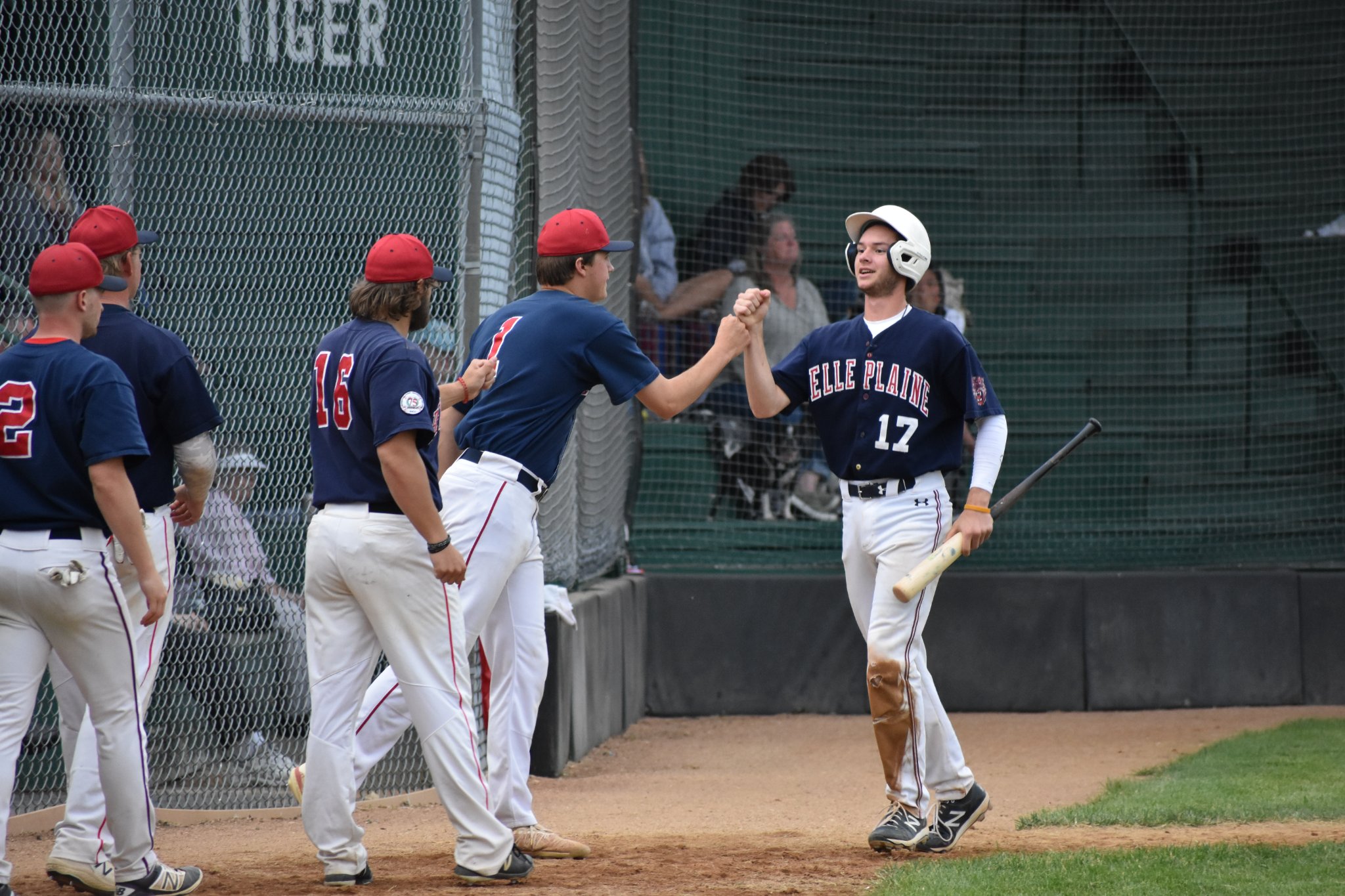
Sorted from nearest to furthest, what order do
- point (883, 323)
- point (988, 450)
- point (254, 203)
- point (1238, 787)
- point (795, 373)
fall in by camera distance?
point (988, 450), point (883, 323), point (795, 373), point (1238, 787), point (254, 203)

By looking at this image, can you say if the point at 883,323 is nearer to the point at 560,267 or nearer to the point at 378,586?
the point at 560,267

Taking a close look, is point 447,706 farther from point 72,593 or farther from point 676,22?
point 676,22

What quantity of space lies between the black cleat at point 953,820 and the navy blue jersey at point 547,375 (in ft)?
5.52

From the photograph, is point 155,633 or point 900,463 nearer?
point 155,633

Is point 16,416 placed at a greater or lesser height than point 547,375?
lesser

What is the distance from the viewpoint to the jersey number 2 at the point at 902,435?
4957 mm

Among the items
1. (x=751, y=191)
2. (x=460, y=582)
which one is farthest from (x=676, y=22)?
(x=460, y=582)

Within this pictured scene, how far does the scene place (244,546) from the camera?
632 centimetres

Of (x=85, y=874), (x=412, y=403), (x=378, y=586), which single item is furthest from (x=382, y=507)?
(x=85, y=874)

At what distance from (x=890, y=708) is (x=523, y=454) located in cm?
140

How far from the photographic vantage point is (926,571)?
4770 millimetres

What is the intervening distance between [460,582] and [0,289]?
286cm

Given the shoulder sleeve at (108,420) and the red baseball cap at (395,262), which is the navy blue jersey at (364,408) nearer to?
the red baseball cap at (395,262)

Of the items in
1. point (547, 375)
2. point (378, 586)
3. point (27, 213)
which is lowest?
point (378, 586)
